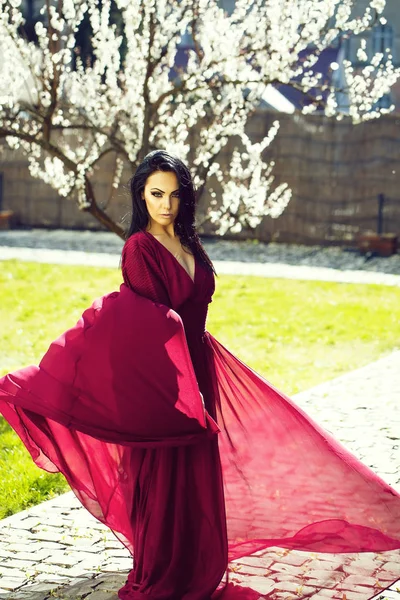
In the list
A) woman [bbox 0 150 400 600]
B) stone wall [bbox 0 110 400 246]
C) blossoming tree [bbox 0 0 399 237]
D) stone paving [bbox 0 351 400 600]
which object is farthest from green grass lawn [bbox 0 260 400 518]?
stone wall [bbox 0 110 400 246]

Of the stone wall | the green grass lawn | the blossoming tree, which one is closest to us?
the blossoming tree

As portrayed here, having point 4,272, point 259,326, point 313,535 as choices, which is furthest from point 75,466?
point 4,272

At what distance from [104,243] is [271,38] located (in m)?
8.37

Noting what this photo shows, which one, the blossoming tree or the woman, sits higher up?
the blossoming tree

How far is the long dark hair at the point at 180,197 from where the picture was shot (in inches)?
150

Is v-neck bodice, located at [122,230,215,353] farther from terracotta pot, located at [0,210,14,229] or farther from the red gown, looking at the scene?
terracotta pot, located at [0,210,14,229]

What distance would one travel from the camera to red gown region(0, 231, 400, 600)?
3699mm

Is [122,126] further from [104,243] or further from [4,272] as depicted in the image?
[104,243]

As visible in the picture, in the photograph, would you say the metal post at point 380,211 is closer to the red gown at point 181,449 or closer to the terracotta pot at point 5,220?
the terracotta pot at point 5,220

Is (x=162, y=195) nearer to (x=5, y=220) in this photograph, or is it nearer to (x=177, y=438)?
(x=177, y=438)

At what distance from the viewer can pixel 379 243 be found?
Result: 1609 centimetres

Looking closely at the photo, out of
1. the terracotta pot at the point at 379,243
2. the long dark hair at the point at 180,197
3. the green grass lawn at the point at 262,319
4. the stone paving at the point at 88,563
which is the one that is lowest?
the stone paving at the point at 88,563

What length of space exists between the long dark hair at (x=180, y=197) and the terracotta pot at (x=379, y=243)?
12.5 meters

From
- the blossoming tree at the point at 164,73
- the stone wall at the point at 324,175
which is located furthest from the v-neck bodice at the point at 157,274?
the stone wall at the point at 324,175
